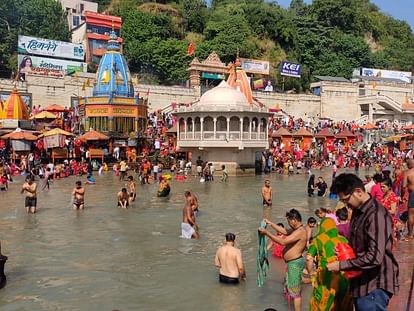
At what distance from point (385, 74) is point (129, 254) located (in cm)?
6290

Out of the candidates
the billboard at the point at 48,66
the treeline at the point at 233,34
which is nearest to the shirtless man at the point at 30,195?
the billboard at the point at 48,66

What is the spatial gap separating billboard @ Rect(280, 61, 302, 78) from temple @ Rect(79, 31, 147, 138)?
27.2m

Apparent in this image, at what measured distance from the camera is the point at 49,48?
2013 inches

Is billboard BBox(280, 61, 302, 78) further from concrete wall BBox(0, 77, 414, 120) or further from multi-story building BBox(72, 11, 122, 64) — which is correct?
multi-story building BBox(72, 11, 122, 64)

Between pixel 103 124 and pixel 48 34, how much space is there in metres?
25.1

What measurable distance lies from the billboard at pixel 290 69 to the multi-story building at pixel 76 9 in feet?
88.0

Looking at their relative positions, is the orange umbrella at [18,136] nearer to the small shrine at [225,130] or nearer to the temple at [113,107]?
the temple at [113,107]

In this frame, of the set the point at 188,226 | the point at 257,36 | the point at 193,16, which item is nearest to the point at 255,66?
the point at 257,36

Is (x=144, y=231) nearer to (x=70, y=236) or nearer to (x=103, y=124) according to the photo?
(x=70, y=236)

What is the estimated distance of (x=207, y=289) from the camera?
791 centimetres

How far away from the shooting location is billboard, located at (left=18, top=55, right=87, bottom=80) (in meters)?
46.7

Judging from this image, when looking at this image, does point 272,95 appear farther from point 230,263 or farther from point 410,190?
point 230,263

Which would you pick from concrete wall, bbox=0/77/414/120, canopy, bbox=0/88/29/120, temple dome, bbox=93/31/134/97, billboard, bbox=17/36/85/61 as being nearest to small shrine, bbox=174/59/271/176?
temple dome, bbox=93/31/134/97

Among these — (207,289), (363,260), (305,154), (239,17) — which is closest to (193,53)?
(239,17)
